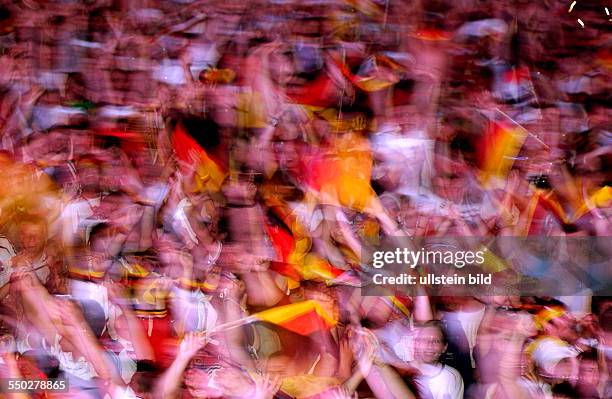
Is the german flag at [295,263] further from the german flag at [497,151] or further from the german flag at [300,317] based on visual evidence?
the german flag at [497,151]

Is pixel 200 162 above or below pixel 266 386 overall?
above

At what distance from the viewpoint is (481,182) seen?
2.16 meters

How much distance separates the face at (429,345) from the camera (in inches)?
83.4

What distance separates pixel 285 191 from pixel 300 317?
388 mm

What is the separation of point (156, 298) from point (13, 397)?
0.54 meters

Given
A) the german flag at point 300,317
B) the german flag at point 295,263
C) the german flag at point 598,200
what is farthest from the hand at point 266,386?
the german flag at point 598,200

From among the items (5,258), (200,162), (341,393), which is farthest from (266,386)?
(5,258)

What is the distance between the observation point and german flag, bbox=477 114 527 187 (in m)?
2.17

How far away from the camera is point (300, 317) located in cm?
212

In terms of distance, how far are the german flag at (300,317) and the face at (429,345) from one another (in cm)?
26

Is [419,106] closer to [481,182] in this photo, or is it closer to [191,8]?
[481,182]

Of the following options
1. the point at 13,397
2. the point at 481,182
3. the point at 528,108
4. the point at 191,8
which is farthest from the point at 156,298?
the point at 528,108

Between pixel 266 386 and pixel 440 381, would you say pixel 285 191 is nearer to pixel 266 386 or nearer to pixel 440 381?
pixel 266 386

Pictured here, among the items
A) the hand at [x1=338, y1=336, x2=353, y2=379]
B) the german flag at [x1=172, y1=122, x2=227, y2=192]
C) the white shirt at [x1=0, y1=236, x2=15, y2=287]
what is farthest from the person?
the white shirt at [x1=0, y1=236, x2=15, y2=287]
